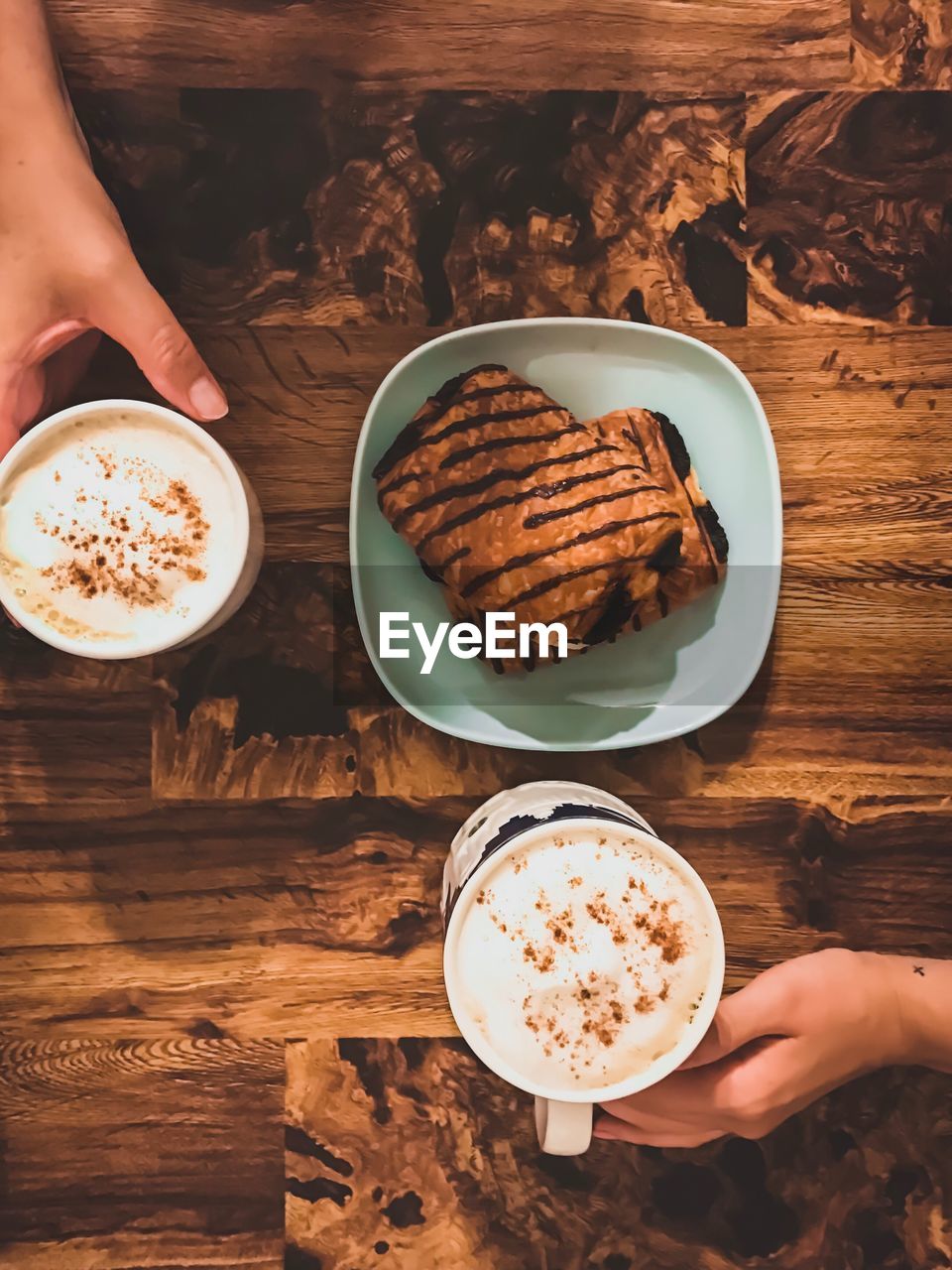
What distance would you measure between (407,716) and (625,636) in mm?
308

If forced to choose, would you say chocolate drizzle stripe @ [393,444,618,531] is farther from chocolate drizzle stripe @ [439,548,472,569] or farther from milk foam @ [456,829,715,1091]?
milk foam @ [456,829,715,1091]

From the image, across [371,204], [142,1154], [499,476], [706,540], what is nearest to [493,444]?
[499,476]

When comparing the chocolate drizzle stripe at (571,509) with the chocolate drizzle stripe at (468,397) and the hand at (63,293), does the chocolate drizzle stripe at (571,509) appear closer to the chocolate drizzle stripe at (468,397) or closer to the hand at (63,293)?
the chocolate drizzle stripe at (468,397)

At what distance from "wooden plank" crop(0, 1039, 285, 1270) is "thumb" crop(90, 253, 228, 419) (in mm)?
840

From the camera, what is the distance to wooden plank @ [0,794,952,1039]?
1.24 metres

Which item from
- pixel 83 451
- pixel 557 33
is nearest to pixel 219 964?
pixel 83 451

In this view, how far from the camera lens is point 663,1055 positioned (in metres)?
0.99

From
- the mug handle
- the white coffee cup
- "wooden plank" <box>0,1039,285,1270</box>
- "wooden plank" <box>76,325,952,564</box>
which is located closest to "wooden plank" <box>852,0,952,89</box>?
"wooden plank" <box>76,325,952,564</box>

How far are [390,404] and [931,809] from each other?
0.91 m

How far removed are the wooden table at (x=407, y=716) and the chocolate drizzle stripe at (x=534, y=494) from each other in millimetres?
217

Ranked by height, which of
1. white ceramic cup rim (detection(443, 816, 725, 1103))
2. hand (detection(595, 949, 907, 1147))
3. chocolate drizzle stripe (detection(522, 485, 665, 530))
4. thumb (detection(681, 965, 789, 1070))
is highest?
chocolate drizzle stripe (detection(522, 485, 665, 530))

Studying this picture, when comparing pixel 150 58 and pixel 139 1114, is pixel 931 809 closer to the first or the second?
pixel 139 1114

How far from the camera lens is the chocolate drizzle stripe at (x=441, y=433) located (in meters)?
1.12

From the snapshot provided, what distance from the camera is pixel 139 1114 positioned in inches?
49.4
